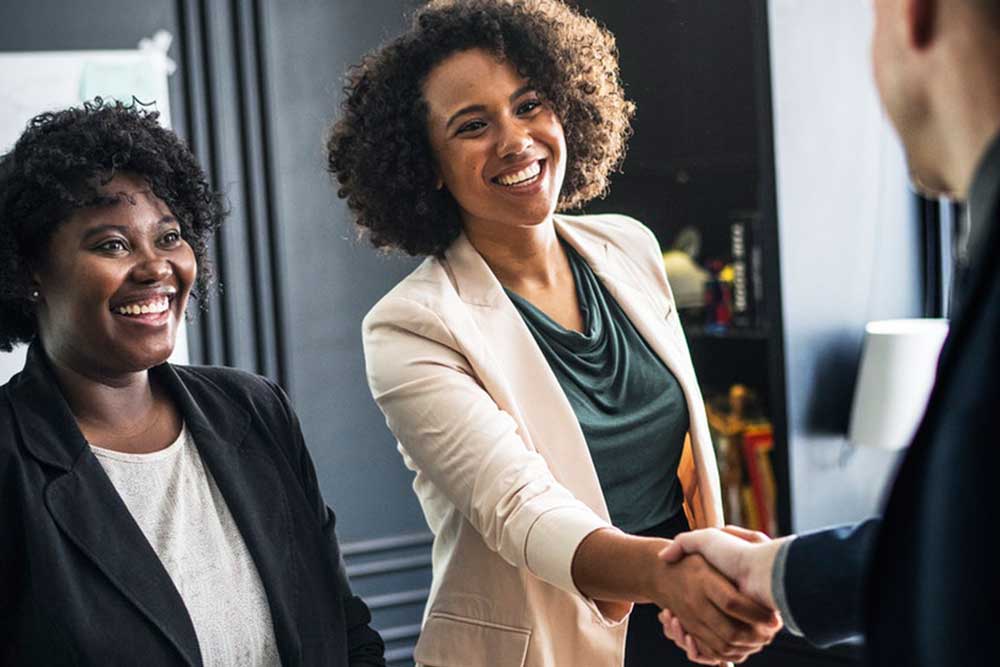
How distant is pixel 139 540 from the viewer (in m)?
1.76

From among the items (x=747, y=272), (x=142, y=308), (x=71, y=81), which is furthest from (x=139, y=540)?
(x=747, y=272)

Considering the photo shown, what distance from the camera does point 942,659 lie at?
92cm

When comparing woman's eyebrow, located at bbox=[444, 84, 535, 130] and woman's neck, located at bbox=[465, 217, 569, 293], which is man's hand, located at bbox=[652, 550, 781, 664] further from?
woman's eyebrow, located at bbox=[444, 84, 535, 130]

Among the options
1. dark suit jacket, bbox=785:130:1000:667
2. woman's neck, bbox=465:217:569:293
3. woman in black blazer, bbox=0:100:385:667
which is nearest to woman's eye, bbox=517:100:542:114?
woman's neck, bbox=465:217:569:293

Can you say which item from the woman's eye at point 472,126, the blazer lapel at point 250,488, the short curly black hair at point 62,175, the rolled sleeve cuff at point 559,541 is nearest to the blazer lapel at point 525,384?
the rolled sleeve cuff at point 559,541

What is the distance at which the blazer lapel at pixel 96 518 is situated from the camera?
1716 millimetres

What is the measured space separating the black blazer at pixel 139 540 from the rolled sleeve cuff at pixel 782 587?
0.63 m

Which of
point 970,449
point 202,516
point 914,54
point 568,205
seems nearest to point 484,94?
point 568,205

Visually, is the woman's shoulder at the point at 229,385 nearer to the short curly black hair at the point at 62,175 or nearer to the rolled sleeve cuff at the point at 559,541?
the short curly black hair at the point at 62,175

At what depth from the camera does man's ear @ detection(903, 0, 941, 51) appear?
1.00m

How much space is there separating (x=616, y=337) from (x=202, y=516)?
0.67 m

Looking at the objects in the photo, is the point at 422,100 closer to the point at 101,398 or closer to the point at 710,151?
Answer: the point at 101,398

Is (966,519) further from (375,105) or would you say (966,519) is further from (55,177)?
(375,105)

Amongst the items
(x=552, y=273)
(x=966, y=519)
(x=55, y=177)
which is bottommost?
(x=966, y=519)
